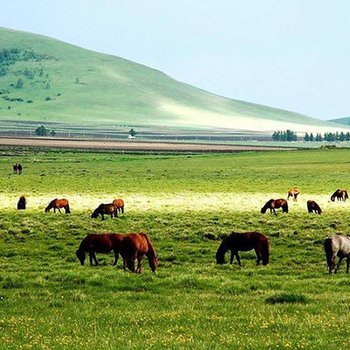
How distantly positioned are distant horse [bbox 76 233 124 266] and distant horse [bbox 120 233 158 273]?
0.52 metres

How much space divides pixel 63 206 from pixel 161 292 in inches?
932

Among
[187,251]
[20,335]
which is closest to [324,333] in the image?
[20,335]

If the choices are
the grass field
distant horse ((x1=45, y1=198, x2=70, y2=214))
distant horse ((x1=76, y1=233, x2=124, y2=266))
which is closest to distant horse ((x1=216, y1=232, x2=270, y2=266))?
the grass field

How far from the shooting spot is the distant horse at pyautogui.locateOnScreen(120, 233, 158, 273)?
22188 millimetres

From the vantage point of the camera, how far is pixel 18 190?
196ft

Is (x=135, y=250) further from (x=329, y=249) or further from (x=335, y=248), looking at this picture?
(x=335, y=248)

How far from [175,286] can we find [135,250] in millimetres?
2445

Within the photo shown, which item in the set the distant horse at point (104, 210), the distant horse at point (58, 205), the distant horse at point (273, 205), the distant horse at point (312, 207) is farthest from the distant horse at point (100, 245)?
the distant horse at point (312, 207)

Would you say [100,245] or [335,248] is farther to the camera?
[100,245]

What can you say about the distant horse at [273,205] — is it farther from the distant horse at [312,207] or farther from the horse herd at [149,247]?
the horse herd at [149,247]

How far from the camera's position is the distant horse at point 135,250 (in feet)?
72.8

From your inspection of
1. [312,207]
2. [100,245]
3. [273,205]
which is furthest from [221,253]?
[312,207]

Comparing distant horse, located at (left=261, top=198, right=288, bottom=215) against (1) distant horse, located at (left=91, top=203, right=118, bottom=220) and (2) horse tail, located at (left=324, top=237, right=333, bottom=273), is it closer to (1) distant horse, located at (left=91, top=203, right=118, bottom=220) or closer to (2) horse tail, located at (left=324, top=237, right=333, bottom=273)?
(1) distant horse, located at (left=91, top=203, right=118, bottom=220)

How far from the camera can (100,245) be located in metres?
23.4
